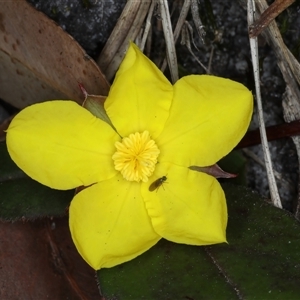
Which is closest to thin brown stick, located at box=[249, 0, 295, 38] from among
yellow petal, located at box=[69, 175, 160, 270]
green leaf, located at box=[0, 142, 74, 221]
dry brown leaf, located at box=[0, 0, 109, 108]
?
dry brown leaf, located at box=[0, 0, 109, 108]

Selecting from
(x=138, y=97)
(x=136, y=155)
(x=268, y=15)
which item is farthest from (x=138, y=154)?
(x=268, y=15)

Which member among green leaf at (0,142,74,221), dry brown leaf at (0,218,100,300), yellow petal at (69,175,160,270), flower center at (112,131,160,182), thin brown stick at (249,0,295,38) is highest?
thin brown stick at (249,0,295,38)

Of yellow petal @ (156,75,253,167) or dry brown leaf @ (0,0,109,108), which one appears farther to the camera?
dry brown leaf @ (0,0,109,108)

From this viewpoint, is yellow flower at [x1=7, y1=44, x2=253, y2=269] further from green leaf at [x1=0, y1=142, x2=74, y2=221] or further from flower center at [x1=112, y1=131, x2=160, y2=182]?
green leaf at [x1=0, y1=142, x2=74, y2=221]

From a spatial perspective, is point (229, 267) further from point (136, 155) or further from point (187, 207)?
point (136, 155)

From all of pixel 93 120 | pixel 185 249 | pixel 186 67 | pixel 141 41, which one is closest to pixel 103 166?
pixel 93 120

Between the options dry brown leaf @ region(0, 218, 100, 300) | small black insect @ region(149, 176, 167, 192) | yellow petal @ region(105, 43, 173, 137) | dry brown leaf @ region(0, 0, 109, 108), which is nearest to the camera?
yellow petal @ region(105, 43, 173, 137)

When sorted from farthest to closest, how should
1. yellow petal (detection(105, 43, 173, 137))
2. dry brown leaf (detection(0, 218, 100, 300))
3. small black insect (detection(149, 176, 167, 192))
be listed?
dry brown leaf (detection(0, 218, 100, 300))
small black insect (detection(149, 176, 167, 192))
yellow petal (detection(105, 43, 173, 137))
